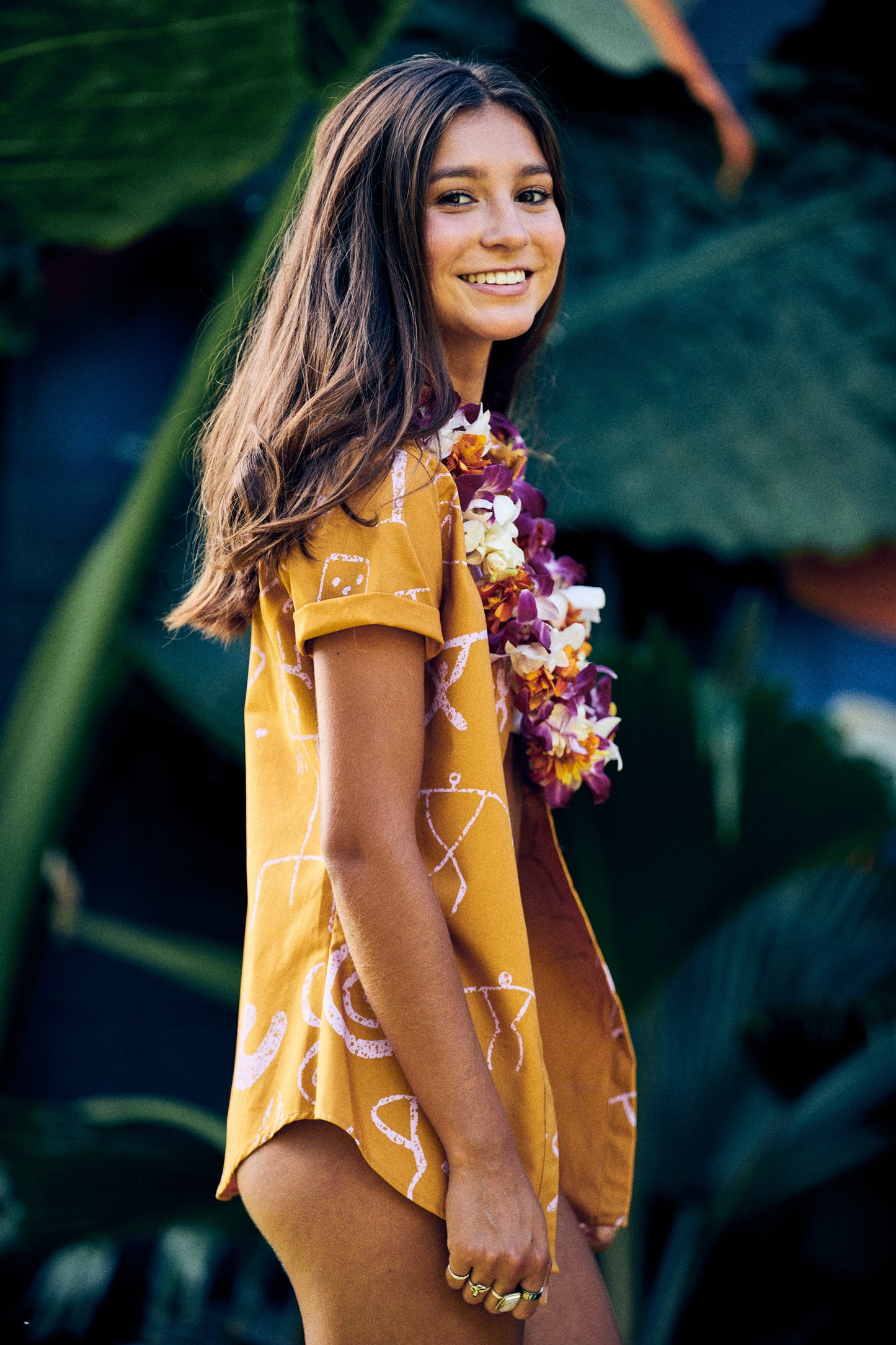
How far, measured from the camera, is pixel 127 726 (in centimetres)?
321

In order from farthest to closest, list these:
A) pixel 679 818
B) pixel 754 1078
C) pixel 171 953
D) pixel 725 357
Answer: pixel 725 357
pixel 754 1078
pixel 171 953
pixel 679 818

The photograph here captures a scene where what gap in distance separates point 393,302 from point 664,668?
104cm

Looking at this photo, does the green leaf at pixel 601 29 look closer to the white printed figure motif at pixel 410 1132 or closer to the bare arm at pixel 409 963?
the bare arm at pixel 409 963

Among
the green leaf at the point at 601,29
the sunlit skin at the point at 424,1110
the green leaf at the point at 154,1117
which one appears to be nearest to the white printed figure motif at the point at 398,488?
the sunlit skin at the point at 424,1110

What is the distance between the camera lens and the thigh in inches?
41.5

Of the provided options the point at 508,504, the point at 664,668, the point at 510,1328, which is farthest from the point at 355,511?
the point at 664,668

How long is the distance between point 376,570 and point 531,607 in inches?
10.4

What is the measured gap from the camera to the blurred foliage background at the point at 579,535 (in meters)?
2.66

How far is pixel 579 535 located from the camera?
10.9 ft

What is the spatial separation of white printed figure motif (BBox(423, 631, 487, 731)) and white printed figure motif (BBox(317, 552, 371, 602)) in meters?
0.12

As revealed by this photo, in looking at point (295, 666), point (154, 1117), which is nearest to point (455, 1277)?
point (295, 666)

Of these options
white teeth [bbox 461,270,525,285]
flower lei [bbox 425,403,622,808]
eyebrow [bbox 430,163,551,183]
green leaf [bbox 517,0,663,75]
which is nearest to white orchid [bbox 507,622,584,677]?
flower lei [bbox 425,403,622,808]

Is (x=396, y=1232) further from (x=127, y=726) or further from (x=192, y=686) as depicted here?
(x=127, y=726)

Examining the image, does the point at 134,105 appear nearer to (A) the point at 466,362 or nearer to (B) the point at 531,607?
(A) the point at 466,362
